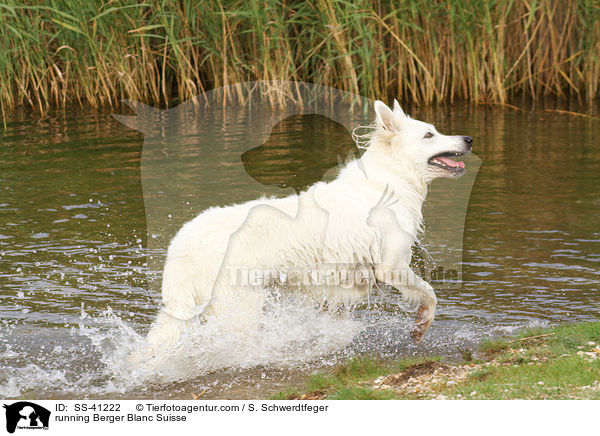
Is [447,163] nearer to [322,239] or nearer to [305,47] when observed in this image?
[322,239]

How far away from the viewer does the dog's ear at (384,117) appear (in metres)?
5.47

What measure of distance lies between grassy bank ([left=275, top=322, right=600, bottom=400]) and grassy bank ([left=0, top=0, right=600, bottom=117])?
7968 mm

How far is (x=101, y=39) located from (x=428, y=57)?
5862 millimetres

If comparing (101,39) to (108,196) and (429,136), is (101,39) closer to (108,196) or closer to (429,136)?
(108,196)

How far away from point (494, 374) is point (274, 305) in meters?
1.56

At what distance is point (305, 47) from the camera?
1395 centimetres

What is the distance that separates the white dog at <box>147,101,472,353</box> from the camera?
197 inches

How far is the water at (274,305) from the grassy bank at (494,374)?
0.87 feet

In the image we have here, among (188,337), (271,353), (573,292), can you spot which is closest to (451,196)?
(573,292)

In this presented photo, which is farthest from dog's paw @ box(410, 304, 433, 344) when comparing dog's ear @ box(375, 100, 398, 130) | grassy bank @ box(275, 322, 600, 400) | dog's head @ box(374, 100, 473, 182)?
dog's ear @ box(375, 100, 398, 130)
